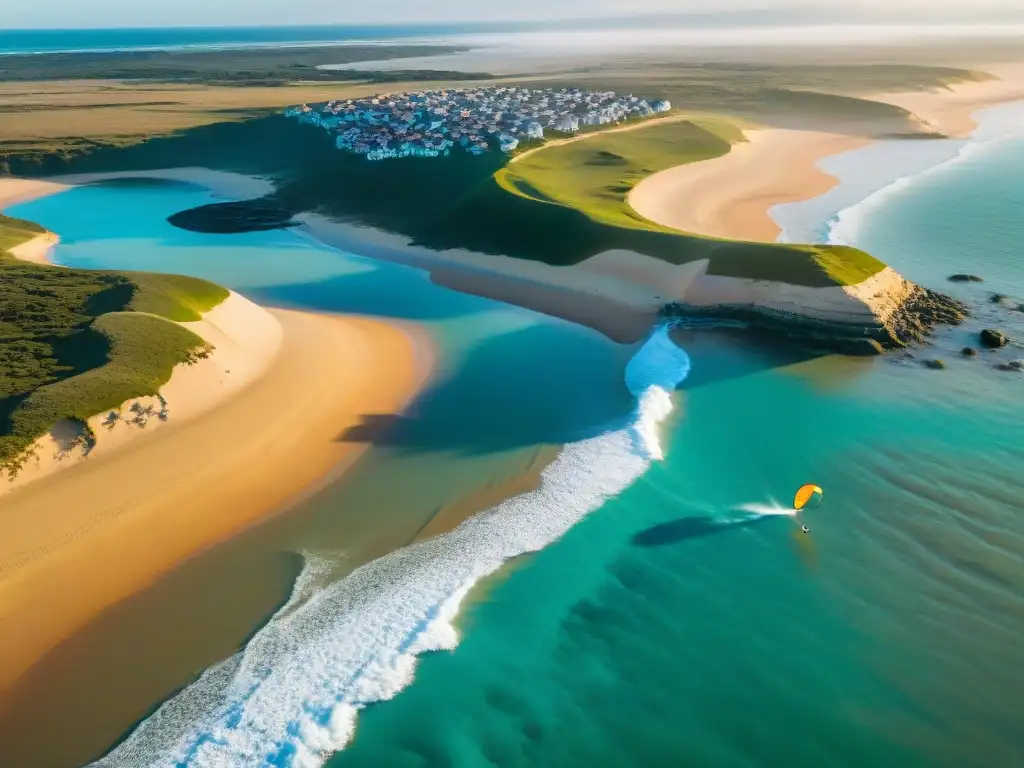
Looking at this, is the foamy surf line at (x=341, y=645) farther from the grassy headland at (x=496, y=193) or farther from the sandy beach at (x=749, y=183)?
the sandy beach at (x=749, y=183)

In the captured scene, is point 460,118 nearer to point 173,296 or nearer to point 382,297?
point 382,297

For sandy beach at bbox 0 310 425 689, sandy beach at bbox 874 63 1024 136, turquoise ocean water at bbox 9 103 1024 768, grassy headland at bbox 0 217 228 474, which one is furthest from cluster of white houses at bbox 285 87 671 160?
turquoise ocean water at bbox 9 103 1024 768

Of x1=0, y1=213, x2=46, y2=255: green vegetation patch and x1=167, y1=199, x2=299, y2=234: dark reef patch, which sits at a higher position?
x1=0, y1=213, x2=46, y2=255: green vegetation patch

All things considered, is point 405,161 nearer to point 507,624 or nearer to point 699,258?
point 699,258

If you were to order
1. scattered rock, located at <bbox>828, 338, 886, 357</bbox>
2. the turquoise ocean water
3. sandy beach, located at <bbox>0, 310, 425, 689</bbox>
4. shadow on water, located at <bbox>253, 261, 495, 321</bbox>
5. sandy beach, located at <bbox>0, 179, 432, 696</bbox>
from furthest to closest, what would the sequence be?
shadow on water, located at <bbox>253, 261, 495, 321</bbox> → scattered rock, located at <bbox>828, 338, 886, 357</bbox> → sandy beach, located at <bbox>0, 179, 432, 696</bbox> → sandy beach, located at <bbox>0, 310, 425, 689</bbox> → the turquoise ocean water

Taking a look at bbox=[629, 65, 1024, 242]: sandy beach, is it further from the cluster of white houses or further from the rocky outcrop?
the cluster of white houses

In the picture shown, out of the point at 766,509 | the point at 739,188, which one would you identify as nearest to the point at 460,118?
the point at 739,188
